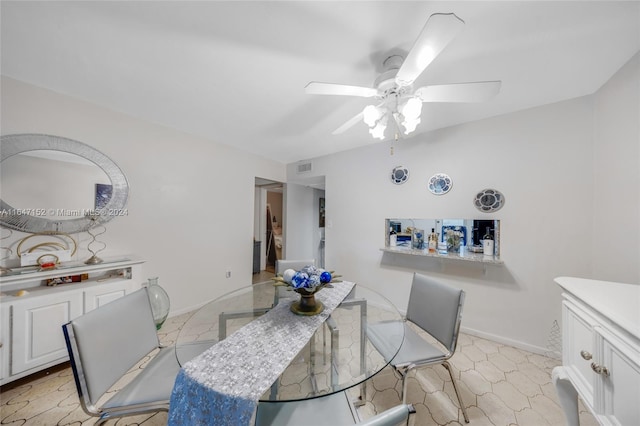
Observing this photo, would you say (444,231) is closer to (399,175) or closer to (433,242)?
(433,242)

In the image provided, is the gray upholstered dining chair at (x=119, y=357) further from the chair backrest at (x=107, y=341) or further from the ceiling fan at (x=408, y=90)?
the ceiling fan at (x=408, y=90)

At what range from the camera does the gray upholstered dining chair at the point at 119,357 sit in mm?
→ 865

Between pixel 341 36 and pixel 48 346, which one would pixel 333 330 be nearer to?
pixel 341 36

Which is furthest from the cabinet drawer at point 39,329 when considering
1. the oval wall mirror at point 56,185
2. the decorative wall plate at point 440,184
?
the decorative wall plate at point 440,184

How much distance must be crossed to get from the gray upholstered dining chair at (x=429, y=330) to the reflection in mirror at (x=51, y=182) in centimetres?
274

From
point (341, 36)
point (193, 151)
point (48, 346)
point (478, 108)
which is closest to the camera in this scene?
point (341, 36)

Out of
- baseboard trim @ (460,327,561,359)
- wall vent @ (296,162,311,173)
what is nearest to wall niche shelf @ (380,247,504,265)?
baseboard trim @ (460,327,561,359)

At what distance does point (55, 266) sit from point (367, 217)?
3.14 meters

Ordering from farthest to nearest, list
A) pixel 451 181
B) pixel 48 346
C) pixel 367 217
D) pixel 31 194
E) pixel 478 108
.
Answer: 1. pixel 367 217
2. pixel 451 181
3. pixel 478 108
4. pixel 31 194
5. pixel 48 346

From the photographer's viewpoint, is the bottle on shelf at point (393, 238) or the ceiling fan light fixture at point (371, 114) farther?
the bottle on shelf at point (393, 238)

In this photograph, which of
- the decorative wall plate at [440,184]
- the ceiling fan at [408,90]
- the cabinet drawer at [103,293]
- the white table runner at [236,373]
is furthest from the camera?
the decorative wall plate at [440,184]

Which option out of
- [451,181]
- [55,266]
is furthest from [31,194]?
[451,181]

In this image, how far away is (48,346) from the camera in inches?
59.7

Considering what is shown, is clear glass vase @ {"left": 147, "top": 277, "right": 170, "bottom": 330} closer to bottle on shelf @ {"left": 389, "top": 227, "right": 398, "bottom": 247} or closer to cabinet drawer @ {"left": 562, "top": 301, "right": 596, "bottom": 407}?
bottle on shelf @ {"left": 389, "top": 227, "right": 398, "bottom": 247}
